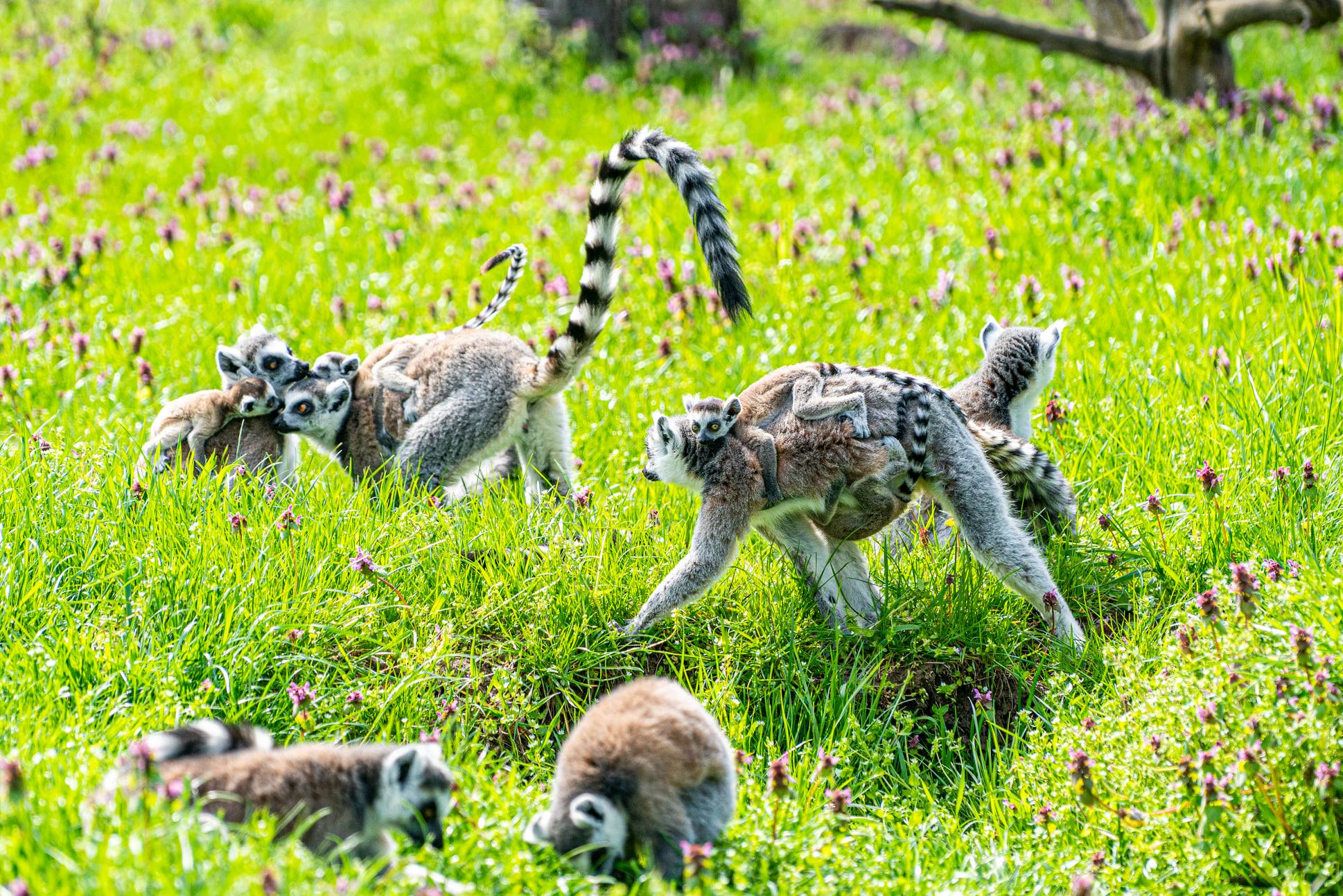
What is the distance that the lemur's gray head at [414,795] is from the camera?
380 centimetres

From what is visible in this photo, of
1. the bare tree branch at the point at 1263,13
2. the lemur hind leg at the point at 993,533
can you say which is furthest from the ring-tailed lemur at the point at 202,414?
the bare tree branch at the point at 1263,13

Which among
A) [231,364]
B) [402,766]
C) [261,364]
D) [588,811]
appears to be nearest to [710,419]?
[588,811]

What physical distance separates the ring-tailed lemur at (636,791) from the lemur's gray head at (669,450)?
4.26ft

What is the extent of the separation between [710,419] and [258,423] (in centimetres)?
260

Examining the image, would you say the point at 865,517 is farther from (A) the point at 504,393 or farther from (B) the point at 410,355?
(B) the point at 410,355

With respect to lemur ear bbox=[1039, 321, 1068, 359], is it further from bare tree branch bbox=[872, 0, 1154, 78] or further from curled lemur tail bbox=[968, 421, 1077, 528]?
bare tree branch bbox=[872, 0, 1154, 78]

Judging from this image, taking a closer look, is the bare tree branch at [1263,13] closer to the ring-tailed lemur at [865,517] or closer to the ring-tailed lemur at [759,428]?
the ring-tailed lemur at [865,517]

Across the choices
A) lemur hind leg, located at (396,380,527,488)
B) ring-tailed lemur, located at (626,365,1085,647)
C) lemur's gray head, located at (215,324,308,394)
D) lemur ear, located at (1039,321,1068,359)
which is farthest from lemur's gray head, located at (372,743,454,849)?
lemur ear, located at (1039,321,1068,359)

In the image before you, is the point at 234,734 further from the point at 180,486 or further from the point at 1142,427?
the point at 1142,427

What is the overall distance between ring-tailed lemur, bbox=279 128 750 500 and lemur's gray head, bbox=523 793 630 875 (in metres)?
2.68

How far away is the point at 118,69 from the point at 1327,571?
45.8ft

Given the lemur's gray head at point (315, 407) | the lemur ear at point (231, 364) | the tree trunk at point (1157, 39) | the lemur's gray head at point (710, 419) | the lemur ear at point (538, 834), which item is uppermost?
the tree trunk at point (1157, 39)

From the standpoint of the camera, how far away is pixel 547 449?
6641 millimetres

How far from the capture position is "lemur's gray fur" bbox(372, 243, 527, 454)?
6453 mm
